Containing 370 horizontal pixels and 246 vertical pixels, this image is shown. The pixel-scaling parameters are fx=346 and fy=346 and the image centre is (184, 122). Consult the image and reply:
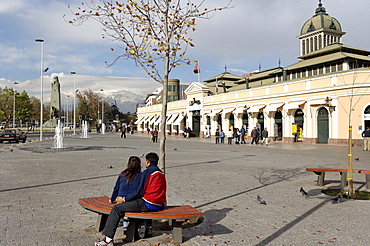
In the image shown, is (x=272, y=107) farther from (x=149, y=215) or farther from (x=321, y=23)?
(x=321, y=23)

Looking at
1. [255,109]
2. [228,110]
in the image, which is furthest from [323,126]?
[228,110]

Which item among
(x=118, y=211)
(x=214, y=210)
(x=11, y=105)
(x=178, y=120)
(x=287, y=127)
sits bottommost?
(x=214, y=210)

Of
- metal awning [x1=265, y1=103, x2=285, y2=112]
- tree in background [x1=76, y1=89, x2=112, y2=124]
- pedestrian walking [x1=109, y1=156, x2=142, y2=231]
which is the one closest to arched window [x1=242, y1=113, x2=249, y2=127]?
metal awning [x1=265, y1=103, x2=285, y2=112]

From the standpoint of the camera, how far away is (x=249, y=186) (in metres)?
9.96

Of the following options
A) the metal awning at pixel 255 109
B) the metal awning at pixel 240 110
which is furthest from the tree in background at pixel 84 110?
the metal awning at pixel 255 109

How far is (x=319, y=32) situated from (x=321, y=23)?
259cm

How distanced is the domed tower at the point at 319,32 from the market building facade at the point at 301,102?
20233 mm

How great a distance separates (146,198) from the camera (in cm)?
526

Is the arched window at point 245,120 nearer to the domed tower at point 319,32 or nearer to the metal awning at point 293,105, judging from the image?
the metal awning at point 293,105

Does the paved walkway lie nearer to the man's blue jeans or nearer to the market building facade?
the man's blue jeans

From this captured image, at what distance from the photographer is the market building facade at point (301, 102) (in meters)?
29.8

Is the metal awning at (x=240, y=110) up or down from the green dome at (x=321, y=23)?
down

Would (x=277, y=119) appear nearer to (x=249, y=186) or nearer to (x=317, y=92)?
(x=317, y=92)

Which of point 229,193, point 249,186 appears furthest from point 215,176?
point 229,193
